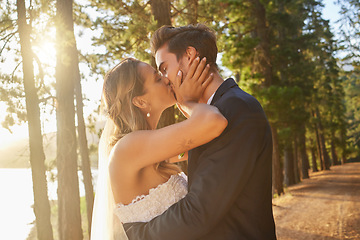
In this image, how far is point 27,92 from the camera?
355 inches

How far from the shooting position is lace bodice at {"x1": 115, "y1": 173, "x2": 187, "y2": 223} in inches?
104

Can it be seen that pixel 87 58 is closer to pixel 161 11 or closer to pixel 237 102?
pixel 161 11

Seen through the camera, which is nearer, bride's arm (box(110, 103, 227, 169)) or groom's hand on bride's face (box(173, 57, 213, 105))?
bride's arm (box(110, 103, 227, 169))

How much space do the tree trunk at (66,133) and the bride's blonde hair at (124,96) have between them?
7177mm

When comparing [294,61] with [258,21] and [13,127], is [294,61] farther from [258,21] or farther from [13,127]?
[13,127]

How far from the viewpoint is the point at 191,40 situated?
2.89 m

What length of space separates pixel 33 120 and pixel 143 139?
7.57 meters

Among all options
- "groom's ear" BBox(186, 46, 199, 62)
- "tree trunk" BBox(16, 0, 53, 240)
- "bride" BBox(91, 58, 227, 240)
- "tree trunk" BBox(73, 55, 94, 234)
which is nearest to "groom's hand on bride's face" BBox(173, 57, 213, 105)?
"bride" BBox(91, 58, 227, 240)

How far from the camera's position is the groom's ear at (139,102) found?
9.86 ft

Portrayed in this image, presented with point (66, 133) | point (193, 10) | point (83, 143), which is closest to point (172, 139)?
point (66, 133)

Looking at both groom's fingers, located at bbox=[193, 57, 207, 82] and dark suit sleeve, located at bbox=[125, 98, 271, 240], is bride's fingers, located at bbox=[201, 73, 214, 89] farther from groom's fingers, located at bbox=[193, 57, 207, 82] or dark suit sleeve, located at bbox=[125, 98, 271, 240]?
dark suit sleeve, located at bbox=[125, 98, 271, 240]

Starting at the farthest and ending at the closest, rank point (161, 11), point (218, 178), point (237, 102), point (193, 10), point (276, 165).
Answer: point (276, 165)
point (193, 10)
point (161, 11)
point (237, 102)
point (218, 178)

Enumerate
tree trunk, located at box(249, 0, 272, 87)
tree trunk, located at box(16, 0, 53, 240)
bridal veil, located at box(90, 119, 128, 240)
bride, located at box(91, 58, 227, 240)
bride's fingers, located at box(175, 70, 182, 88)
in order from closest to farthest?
bride, located at box(91, 58, 227, 240), bride's fingers, located at box(175, 70, 182, 88), bridal veil, located at box(90, 119, 128, 240), tree trunk, located at box(16, 0, 53, 240), tree trunk, located at box(249, 0, 272, 87)

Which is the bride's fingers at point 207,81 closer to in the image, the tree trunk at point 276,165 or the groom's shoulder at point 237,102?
the groom's shoulder at point 237,102
